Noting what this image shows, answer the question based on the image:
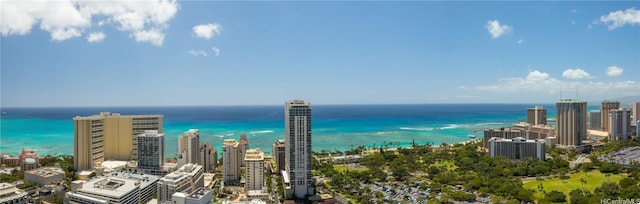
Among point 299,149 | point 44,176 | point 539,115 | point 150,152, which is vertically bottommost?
point 44,176

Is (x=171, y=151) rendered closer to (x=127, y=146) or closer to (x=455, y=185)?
(x=127, y=146)

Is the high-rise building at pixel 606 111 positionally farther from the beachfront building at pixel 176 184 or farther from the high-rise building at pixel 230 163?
the beachfront building at pixel 176 184

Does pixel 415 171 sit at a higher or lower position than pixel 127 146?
lower

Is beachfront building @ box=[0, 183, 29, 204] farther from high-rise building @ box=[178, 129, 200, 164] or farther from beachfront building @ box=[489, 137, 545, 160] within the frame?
beachfront building @ box=[489, 137, 545, 160]

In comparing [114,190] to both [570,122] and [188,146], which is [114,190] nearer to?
[188,146]

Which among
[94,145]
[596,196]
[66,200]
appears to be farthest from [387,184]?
[94,145]

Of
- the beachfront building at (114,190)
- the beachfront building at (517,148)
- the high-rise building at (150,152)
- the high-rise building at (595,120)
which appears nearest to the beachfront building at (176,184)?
the beachfront building at (114,190)

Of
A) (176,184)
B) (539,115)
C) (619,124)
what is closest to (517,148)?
(539,115)
